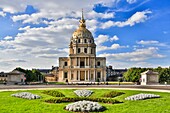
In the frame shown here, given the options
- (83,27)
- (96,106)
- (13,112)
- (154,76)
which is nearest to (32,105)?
(13,112)

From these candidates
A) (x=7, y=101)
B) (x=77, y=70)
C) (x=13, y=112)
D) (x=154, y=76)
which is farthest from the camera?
(x=77, y=70)

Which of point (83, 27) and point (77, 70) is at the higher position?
point (83, 27)

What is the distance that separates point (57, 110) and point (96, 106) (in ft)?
9.99

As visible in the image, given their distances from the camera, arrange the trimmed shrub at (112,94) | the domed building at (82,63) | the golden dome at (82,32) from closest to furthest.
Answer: the trimmed shrub at (112,94) → the domed building at (82,63) → the golden dome at (82,32)

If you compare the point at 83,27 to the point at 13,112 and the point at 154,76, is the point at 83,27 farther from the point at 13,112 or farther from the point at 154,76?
the point at 13,112

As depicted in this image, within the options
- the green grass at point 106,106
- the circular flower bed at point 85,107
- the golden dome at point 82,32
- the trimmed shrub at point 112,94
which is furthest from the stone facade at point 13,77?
the golden dome at point 82,32

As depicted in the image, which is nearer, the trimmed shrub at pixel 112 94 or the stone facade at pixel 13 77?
the trimmed shrub at pixel 112 94

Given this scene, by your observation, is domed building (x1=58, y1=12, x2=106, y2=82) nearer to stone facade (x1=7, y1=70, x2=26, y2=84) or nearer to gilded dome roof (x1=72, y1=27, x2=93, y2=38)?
gilded dome roof (x1=72, y1=27, x2=93, y2=38)

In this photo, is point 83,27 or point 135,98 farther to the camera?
point 83,27

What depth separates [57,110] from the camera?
2275 cm

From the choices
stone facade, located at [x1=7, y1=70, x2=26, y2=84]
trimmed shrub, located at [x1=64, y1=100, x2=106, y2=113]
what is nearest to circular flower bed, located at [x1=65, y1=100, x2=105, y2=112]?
trimmed shrub, located at [x1=64, y1=100, x2=106, y2=113]

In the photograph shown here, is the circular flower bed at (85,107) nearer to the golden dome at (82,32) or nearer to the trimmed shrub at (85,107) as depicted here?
the trimmed shrub at (85,107)

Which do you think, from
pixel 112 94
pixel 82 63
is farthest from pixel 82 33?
pixel 112 94

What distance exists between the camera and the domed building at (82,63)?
121 meters
